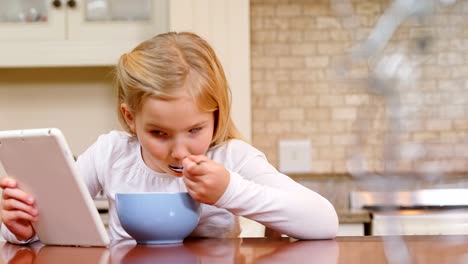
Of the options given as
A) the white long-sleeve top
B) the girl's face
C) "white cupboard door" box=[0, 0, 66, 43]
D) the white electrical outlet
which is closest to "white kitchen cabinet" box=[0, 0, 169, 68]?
"white cupboard door" box=[0, 0, 66, 43]

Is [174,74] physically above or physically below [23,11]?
below

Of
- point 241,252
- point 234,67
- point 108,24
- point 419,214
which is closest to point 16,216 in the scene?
point 241,252

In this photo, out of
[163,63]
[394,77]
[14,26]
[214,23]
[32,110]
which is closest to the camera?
[394,77]

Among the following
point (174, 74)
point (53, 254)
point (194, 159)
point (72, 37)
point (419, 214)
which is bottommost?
point (419, 214)

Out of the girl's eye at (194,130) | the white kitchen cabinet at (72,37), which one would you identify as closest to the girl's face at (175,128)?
the girl's eye at (194,130)

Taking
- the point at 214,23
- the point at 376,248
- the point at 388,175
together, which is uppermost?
the point at 214,23

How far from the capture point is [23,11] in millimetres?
3203

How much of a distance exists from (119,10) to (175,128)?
2.13 m

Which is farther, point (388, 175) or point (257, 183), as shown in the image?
point (257, 183)

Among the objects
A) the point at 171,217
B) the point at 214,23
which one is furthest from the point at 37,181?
the point at 214,23

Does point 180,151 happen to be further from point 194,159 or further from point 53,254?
point 53,254

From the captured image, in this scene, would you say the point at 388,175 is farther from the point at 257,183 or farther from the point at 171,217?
the point at 257,183

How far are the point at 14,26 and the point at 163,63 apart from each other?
212cm

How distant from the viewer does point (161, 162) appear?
4.21 feet
